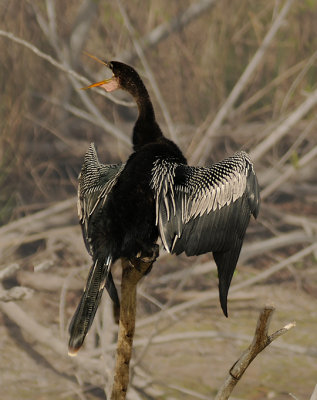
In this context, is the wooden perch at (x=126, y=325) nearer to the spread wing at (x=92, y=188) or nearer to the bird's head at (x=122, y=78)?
the spread wing at (x=92, y=188)

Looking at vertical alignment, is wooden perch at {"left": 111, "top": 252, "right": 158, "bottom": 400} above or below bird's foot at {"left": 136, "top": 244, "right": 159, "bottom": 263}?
below

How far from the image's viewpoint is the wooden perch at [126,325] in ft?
6.03

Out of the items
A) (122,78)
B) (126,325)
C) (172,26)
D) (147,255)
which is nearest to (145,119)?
(122,78)

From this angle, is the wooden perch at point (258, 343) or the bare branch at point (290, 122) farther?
the bare branch at point (290, 122)

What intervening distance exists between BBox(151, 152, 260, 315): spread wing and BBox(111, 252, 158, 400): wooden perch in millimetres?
141

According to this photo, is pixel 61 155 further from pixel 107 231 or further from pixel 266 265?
pixel 107 231

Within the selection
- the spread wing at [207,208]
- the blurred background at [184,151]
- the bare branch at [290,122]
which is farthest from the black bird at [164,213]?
the bare branch at [290,122]

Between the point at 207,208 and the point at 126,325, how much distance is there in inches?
18.8

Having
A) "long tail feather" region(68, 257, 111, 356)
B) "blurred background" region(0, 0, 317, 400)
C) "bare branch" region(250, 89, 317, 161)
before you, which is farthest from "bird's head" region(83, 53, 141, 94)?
"bare branch" region(250, 89, 317, 161)

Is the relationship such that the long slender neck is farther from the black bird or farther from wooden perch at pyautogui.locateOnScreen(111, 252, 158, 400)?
wooden perch at pyautogui.locateOnScreen(111, 252, 158, 400)

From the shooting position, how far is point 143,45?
218 inches

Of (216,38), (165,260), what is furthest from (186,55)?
(165,260)

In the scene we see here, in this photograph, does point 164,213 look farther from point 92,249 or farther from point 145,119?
point 145,119

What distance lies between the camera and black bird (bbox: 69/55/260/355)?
1.87 m
